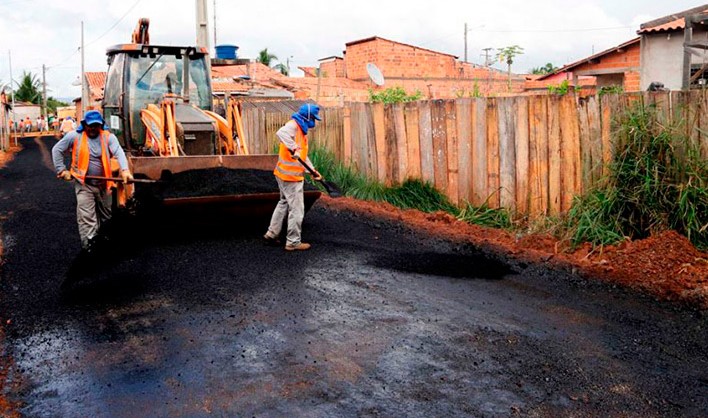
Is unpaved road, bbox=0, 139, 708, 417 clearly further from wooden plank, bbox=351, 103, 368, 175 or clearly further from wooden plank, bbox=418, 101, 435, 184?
wooden plank, bbox=351, 103, 368, 175

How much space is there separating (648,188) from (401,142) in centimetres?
484

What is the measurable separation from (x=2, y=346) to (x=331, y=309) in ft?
8.32

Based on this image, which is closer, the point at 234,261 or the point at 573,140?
the point at 234,261

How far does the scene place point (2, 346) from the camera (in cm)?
524

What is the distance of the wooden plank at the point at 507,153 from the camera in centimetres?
942

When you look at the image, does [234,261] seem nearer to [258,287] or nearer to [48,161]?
[258,287]

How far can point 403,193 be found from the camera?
1116 centimetres

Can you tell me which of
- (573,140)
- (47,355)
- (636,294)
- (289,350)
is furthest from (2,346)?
(573,140)

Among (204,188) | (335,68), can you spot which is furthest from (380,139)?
(335,68)

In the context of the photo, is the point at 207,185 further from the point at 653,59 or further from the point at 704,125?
the point at 653,59

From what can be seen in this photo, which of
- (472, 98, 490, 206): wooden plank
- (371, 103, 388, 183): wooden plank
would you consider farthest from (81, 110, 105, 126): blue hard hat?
(371, 103, 388, 183): wooden plank

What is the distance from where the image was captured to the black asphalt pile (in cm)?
848

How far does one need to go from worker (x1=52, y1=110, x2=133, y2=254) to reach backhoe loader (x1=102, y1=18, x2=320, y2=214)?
369 mm

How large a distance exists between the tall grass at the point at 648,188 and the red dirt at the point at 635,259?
0.77 ft
